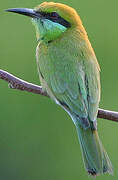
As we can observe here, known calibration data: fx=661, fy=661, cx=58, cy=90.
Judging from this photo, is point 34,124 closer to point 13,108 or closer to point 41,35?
point 13,108

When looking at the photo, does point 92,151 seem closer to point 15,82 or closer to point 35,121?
point 15,82

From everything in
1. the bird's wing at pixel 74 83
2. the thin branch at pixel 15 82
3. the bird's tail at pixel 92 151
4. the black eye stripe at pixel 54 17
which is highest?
the black eye stripe at pixel 54 17

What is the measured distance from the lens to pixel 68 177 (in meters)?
5.27

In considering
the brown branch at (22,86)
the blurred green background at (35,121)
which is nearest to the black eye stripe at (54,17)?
the brown branch at (22,86)

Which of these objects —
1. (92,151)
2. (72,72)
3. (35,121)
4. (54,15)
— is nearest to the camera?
(92,151)

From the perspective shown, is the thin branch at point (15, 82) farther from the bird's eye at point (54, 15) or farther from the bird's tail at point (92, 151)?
the bird's eye at point (54, 15)

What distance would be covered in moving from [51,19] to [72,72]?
428 mm

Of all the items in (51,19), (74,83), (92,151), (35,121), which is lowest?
(35,121)

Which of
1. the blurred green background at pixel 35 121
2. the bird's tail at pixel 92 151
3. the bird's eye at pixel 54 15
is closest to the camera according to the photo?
the bird's tail at pixel 92 151

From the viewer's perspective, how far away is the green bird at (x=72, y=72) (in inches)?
132

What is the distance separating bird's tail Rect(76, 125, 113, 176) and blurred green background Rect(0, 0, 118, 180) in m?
1.70

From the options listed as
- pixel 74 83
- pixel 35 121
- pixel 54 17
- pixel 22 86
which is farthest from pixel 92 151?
pixel 35 121

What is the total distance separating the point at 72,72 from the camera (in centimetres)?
352

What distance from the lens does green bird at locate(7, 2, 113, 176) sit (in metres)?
3.36
